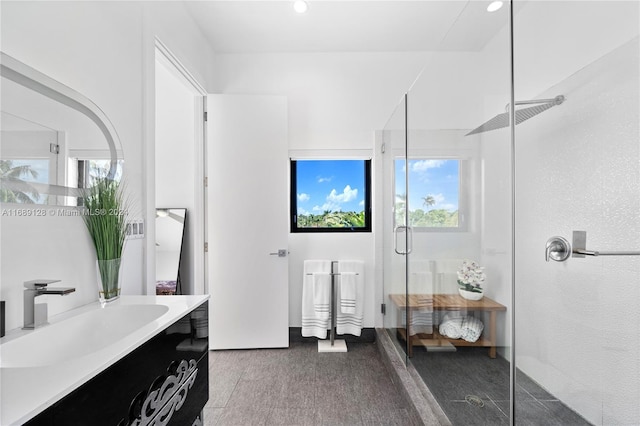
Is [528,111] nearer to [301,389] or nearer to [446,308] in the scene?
[446,308]

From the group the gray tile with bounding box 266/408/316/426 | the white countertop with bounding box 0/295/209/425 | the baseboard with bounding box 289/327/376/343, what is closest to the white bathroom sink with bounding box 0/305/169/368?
the white countertop with bounding box 0/295/209/425

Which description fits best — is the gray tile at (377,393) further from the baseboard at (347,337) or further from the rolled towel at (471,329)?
the rolled towel at (471,329)

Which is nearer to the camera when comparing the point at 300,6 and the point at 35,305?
the point at 35,305

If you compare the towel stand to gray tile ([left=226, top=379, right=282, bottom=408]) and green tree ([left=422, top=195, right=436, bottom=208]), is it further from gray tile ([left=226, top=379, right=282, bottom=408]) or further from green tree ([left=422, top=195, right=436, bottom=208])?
green tree ([left=422, top=195, right=436, bottom=208])

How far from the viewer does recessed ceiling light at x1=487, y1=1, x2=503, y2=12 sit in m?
1.19

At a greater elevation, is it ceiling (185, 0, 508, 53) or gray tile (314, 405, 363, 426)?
ceiling (185, 0, 508, 53)

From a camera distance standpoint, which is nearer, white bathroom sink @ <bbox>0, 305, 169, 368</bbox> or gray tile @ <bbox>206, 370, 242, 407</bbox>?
white bathroom sink @ <bbox>0, 305, 169, 368</bbox>

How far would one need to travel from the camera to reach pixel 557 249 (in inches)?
42.4

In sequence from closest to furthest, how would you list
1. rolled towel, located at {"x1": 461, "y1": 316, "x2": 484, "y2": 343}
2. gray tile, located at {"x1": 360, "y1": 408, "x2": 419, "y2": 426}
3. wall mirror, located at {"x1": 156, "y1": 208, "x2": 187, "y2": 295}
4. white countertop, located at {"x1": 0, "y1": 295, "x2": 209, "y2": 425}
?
white countertop, located at {"x1": 0, "y1": 295, "x2": 209, "y2": 425} → rolled towel, located at {"x1": 461, "y1": 316, "x2": 484, "y2": 343} → gray tile, located at {"x1": 360, "y1": 408, "x2": 419, "y2": 426} → wall mirror, located at {"x1": 156, "y1": 208, "x2": 187, "y2": 295}

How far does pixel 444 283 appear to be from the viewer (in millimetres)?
1679

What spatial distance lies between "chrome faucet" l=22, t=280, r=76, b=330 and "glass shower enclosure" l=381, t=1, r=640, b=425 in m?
1.51

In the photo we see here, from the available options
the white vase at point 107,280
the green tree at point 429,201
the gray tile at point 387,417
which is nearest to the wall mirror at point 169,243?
the white vase at point 107,280

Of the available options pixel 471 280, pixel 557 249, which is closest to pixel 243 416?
pixel 471 280

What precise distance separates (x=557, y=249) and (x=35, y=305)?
5.60ft
